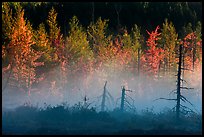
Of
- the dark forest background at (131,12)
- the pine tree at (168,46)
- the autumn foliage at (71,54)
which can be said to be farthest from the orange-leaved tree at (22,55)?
the dark forest background at (131,12)

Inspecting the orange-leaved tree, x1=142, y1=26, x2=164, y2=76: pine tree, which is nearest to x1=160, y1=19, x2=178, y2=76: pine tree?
x1=142, y1=26, x2=164, y2=76: pine tree

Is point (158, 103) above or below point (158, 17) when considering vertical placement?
below

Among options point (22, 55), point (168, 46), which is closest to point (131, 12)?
point (168, 46)

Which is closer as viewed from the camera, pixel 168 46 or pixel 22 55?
pixel 22 55

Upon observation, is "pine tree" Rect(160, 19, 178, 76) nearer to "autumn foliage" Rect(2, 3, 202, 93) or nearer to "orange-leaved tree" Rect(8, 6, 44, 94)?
"autumn foliage" Rect(2, 3, 202, 93)

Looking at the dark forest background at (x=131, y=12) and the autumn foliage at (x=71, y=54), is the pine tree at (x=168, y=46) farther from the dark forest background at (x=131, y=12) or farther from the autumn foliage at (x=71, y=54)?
the dark forest background at (x=131, y=12)

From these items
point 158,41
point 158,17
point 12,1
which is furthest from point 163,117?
point 158,17

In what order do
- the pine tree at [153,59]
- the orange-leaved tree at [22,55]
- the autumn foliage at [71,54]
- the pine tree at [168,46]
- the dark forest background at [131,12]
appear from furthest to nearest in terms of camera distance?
the dark forest background at [131,12] → the pine tree at [168,46] → the pine tree at [153,59] → the autumn foliage at [71,54] → the orange-leaved tree at [22,55]

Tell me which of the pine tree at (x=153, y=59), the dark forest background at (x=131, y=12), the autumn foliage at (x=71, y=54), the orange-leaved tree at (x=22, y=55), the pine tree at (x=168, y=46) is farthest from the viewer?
the dark forest background at (x=131, y=12)

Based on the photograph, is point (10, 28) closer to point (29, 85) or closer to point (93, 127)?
point (29, 85)

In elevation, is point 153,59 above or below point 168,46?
below

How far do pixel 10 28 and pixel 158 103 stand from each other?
803 inches

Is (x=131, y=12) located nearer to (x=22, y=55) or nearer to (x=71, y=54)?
(x=71, y=54)

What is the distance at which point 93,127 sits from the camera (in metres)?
34.8
